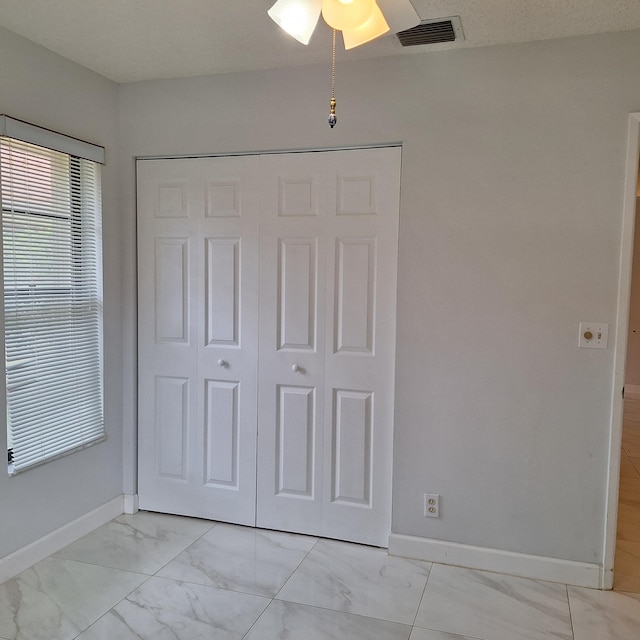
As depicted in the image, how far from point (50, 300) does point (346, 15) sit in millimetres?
1936

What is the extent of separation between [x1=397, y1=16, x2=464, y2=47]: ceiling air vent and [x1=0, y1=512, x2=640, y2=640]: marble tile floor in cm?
236

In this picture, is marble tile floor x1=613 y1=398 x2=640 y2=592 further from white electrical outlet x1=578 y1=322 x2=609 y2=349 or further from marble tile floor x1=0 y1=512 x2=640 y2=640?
white electrical outlet x1=578 y1=322 x2=609 y2=349

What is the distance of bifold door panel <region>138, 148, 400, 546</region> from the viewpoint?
2.78 m

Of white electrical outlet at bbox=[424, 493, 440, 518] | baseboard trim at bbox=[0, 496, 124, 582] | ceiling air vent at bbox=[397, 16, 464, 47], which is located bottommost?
baseboard trim at bbox=[0, 496, 124, 582]

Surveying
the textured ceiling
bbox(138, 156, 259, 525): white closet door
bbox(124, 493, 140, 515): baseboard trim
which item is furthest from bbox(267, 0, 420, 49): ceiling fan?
bbox(124, 493, 140, 515): baseboard trim

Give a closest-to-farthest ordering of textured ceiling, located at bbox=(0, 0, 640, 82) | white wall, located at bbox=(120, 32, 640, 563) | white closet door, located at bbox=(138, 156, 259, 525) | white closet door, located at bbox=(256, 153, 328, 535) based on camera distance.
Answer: textured ceiling, located at bbox=(0, 0, 640, 82), white wall, located at bbox=(120, 32, 640, 563), white closet door, located at bbox=(256, 153, 328, 535), white closet door, located at bbox=(138, 156, 259, 525)

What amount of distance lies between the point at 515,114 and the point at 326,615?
2.29m

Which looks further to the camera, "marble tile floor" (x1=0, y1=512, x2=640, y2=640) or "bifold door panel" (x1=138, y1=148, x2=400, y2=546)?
"bifold door panel" (x1=138, y1=148, x2=400, y2=546)

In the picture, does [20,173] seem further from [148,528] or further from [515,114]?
[515,114]

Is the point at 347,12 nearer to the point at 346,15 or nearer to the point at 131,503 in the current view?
the point at 346,15

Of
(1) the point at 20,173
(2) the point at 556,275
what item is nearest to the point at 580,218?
(2) the point at 556,275

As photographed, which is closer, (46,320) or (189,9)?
(189,9)

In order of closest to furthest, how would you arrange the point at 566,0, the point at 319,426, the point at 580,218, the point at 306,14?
the point at 306,14, the point at 566,0, the point at 580,218, the point at 319,426

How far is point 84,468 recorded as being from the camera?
2.93 m
